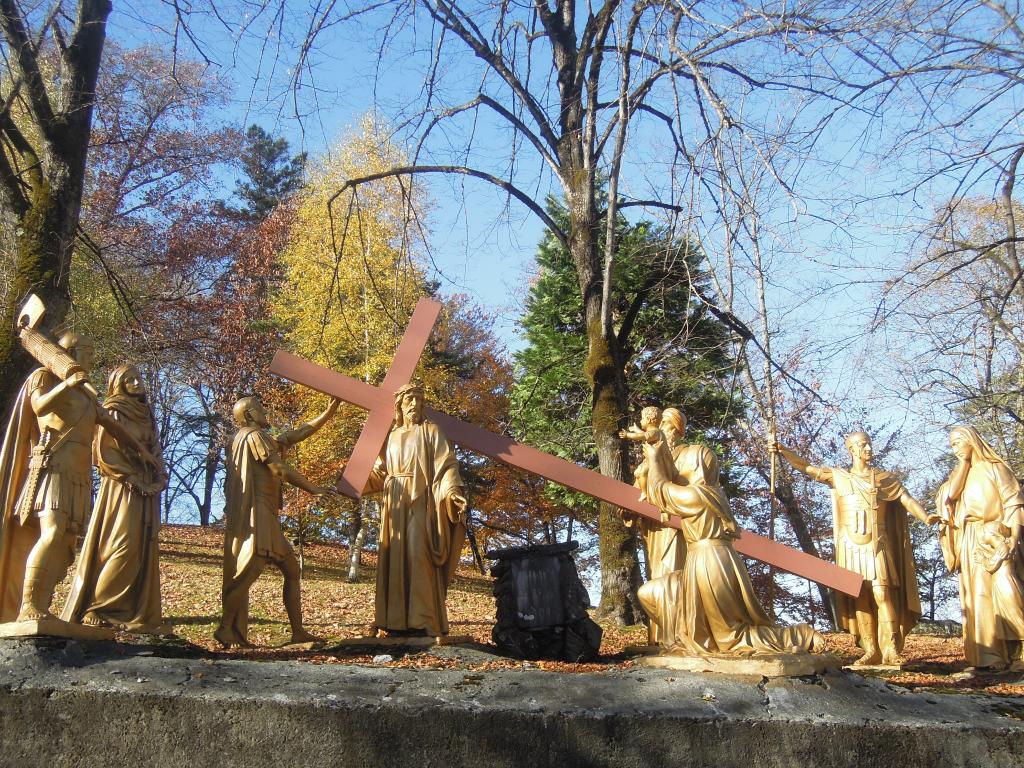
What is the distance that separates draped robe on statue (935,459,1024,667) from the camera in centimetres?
866

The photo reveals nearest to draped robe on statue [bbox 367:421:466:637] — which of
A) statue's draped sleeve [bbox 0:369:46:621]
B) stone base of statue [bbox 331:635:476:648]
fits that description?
stone base of statue [bbox 331:635:476:648]

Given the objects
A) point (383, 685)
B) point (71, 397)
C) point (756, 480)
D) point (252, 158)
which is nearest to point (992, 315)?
point (383, 685)

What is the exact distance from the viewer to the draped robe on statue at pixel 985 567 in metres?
8.66

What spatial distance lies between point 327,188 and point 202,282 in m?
8.46

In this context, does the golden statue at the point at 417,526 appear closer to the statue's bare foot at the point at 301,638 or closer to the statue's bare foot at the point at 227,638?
the statue's bare foot at the point at 301,638

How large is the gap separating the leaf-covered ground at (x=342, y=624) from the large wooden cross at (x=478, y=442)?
1243mm

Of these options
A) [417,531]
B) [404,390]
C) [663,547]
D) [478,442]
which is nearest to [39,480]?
[417,531]

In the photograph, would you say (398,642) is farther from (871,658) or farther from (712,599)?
(871,658)

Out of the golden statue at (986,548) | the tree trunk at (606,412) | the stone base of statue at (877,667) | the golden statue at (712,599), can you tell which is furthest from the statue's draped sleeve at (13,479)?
the golden statue at (986,548)

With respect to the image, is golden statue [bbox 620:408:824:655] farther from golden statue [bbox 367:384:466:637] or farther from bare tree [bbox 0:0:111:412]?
bare tree [bbox 0:0:111:412]

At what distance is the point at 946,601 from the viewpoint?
2986cm

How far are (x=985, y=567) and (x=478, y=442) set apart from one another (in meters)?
4.94

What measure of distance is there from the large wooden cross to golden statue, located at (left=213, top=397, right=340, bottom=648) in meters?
0.43

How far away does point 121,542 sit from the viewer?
Answer: 287 inches
